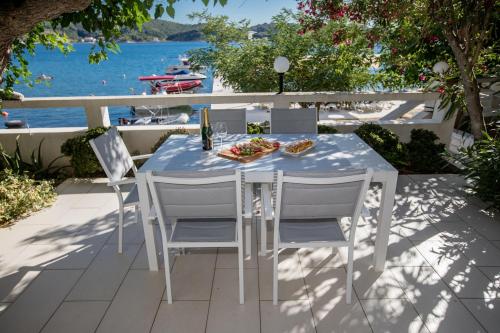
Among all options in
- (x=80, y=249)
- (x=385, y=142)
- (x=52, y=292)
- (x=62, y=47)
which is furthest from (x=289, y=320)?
(x=62, y=47)

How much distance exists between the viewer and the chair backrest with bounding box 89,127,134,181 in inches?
99.4

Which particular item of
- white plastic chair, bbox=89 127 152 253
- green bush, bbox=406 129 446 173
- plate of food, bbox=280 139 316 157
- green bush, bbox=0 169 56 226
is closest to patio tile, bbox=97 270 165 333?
white plastic chair, bbox=89 127 152 253

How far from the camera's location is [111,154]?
268 cm

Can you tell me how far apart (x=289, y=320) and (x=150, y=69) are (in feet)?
205

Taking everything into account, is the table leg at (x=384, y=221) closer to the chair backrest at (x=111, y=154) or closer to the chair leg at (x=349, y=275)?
the chair leg at (x=349, y=275)

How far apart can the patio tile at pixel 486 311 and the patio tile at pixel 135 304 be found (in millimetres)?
1999

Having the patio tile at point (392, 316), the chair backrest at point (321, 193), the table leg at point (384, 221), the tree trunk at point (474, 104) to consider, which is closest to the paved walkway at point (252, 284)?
the patio tile at point (392, 316)

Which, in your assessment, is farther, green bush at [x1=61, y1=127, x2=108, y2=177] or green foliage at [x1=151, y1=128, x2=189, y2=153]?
green foliage at [x1=151, y1=128, x2=189, y2=153]

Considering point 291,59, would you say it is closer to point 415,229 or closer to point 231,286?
A: point 415,229

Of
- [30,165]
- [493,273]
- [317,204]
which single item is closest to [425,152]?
[493,273]

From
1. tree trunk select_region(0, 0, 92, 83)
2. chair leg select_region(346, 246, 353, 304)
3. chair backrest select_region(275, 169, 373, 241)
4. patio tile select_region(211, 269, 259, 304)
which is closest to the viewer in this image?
tree trunk select_region(0, 0, 92, 83)

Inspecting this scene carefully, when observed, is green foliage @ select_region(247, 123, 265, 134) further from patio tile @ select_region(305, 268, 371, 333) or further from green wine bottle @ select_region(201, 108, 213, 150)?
patio tile @ select_region(305, 268, 371, 333)

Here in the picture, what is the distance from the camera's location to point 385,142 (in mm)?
4117

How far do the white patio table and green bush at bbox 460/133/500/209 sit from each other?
149 cm
